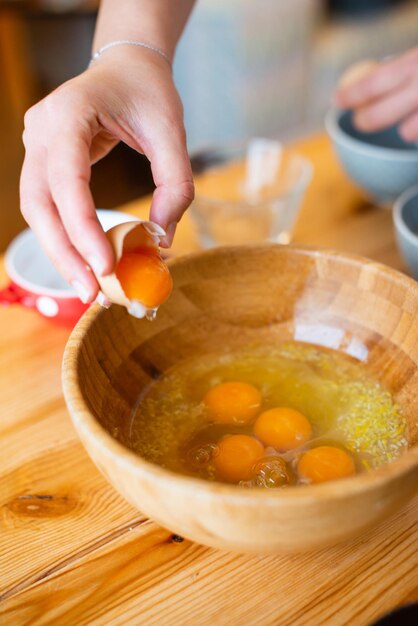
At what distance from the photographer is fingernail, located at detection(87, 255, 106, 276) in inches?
31.9

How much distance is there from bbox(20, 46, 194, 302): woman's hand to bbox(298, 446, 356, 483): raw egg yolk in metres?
0.36

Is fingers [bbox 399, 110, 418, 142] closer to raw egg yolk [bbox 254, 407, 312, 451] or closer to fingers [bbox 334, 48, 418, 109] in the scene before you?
fingers [bbox 334, 48, 418, 109]

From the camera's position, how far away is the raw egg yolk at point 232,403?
3.25 feet

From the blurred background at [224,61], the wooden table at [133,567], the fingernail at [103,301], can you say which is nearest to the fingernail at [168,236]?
the fingernail at [103,301]

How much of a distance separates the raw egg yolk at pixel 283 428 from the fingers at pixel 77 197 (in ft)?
1.11

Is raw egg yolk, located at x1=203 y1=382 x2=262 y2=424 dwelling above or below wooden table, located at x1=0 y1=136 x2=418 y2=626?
above

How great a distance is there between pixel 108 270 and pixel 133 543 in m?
0.37

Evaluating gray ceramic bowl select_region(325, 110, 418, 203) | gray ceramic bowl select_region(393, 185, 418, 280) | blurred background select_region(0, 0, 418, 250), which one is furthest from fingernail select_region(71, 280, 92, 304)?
blurred background select_region(0, 0, 418, 250)

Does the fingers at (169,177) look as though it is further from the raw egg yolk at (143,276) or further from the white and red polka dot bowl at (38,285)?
the white and red polka dot bowl at (38,285)

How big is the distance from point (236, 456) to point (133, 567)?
0.20 meters

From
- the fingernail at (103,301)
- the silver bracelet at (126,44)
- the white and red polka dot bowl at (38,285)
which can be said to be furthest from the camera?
the white and red polka dot bowl at (38,285)

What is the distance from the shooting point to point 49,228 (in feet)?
2.80

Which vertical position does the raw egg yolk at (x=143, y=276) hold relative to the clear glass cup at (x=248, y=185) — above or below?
above

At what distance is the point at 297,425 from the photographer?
3.17 ft
